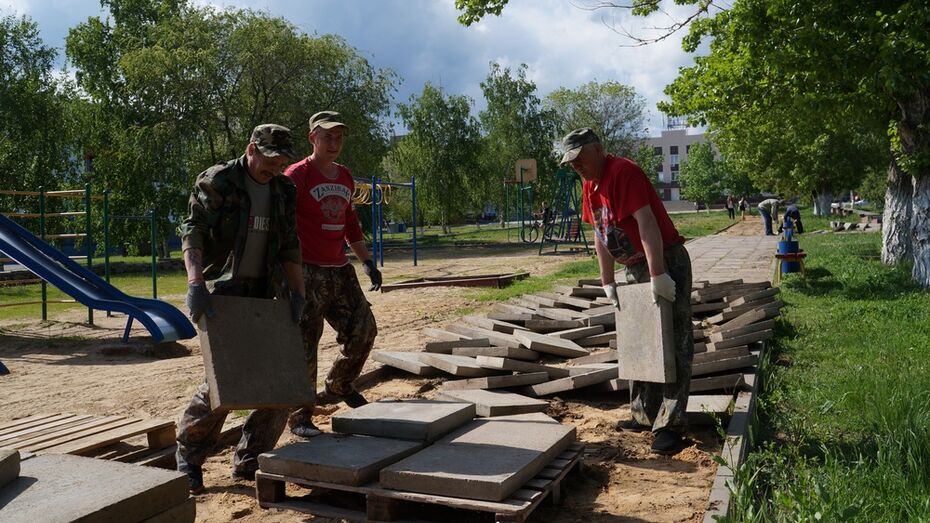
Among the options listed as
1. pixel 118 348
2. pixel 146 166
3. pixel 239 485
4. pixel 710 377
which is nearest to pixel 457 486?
pixel 239 485

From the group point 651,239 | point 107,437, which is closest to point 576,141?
point 651,239

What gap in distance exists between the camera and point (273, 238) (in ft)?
13.7

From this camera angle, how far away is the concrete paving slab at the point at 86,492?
2.73 m

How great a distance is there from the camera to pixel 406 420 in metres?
3.93

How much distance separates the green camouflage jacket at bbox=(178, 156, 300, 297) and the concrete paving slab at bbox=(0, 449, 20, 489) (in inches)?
48.2

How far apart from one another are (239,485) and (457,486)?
60.0 inches

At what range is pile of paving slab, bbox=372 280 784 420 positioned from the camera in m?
5.36

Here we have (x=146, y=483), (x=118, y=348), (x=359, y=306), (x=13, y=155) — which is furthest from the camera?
(x=13, y=155)

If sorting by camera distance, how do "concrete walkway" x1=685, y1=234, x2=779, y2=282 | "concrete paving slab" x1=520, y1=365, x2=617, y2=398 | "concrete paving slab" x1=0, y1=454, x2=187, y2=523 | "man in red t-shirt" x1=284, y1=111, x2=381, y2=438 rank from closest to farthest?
"concrete paving slab" x1=0, y1=454, x2=187, y2=523
"man in red t-shirt" x1=284, y1=111, x2=381, y2=438
"concrete paving slab" x1=520, y1=365, x2=617, y2=398
"concrete walkway" x1=685, y1=234, x2=779, y2=282

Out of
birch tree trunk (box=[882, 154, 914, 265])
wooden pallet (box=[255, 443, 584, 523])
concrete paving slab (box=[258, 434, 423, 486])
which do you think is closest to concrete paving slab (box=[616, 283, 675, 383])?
wooden pallet (box=[255, 443, 584, 523])

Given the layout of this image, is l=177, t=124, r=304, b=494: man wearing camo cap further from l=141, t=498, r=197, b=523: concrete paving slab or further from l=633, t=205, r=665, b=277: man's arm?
l=633, t=205, r=665, b=277: man's arm

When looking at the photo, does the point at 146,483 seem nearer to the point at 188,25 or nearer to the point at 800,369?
the point at 800,369

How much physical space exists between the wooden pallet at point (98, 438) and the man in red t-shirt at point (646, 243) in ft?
9.00

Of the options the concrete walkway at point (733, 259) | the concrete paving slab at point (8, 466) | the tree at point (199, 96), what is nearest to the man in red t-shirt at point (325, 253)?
the concrete paving slab at point (8, 466)
